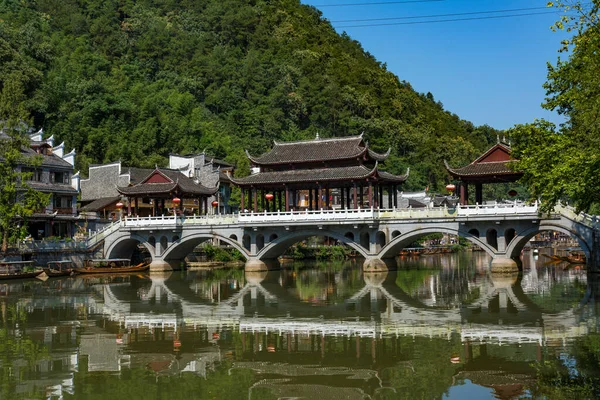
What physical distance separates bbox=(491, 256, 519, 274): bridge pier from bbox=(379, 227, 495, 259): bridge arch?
2.01ft

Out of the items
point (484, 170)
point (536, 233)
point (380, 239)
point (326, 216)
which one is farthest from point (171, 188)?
point (536, 233)

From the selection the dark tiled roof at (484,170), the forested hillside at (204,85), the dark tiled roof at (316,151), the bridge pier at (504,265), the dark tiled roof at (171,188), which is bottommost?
the bridge pier at (504,265)

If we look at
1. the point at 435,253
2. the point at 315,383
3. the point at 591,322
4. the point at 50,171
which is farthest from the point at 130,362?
the point at 435,253

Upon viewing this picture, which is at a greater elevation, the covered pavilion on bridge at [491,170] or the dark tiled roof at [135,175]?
the dark tiled roof at [135,175]

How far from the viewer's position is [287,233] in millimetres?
54938

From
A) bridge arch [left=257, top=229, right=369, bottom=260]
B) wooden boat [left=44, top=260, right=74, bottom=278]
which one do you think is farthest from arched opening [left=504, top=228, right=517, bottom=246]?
wooden boat [left=44, top=260, right=74, bottom=278]

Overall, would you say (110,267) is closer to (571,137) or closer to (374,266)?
(374,266)

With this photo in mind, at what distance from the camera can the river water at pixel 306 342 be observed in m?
18.5

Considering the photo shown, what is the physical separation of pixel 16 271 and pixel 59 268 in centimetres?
502

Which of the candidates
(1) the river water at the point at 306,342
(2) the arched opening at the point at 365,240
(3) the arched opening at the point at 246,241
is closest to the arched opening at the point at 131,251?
(3) the arched opening at the point at 246,241

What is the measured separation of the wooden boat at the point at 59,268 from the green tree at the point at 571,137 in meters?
37.3

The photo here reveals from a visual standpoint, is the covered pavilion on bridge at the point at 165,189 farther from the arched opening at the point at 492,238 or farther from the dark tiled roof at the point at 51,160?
the arched opening at the point at 492,238

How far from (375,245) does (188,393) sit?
114 ft

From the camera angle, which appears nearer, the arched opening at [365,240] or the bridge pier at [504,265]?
the bridge pier at [504,265]
